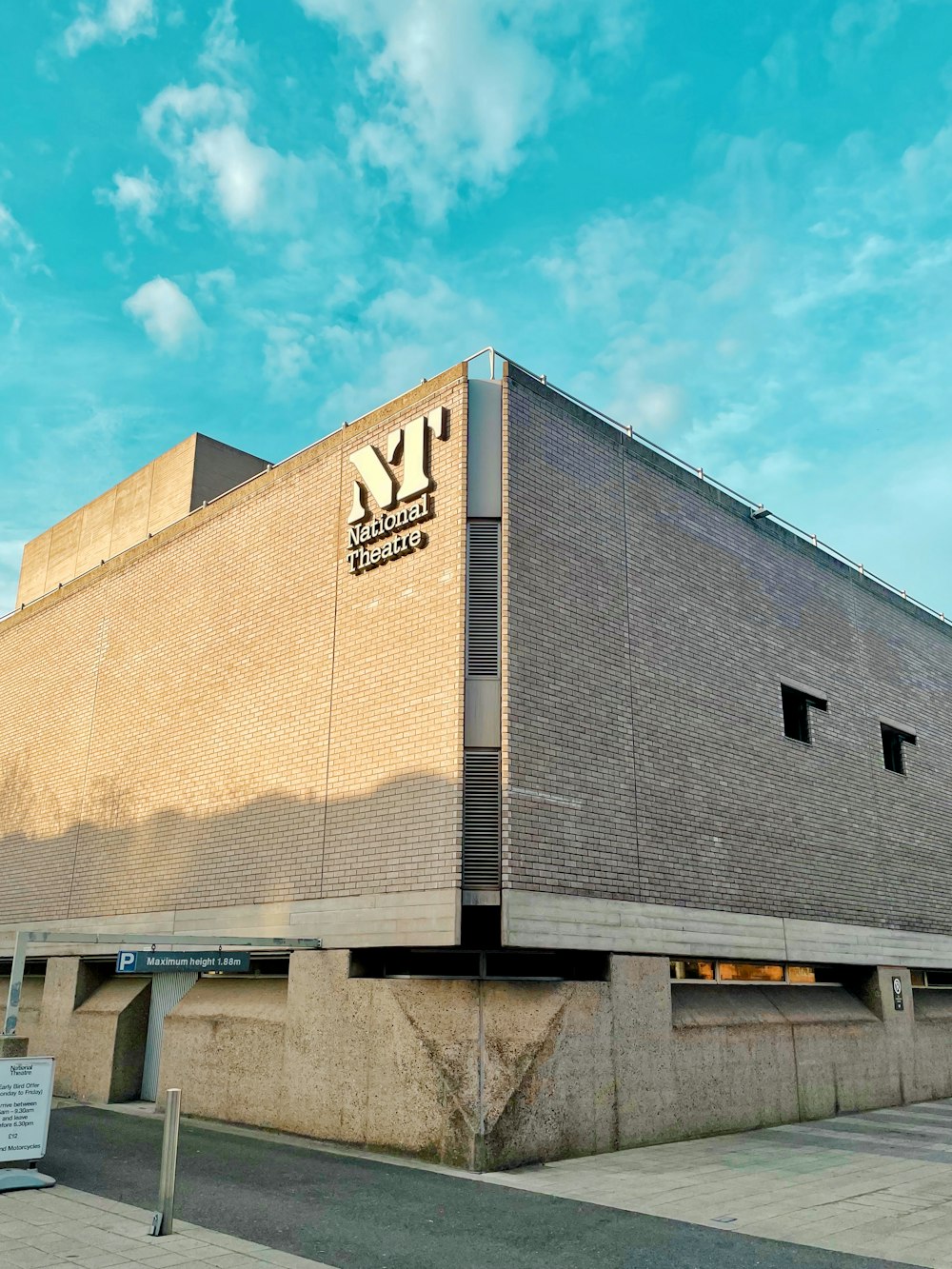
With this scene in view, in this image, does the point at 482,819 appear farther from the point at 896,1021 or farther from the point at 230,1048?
the point at 896,1021

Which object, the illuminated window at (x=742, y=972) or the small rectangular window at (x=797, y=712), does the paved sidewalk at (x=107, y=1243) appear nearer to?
the illuminated window at (x=742, y=972)

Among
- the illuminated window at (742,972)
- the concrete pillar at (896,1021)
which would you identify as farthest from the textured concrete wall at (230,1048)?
the concrete pillar at (896,1021)

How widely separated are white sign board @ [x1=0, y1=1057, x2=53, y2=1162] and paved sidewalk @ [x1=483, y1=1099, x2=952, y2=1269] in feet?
16.8

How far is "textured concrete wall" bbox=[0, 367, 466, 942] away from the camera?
582 inches

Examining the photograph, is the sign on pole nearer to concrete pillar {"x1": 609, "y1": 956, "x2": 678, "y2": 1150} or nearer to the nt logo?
concrete pillar {"x1": 609, "y1": 956, "x2": 678, "y2": 1150}

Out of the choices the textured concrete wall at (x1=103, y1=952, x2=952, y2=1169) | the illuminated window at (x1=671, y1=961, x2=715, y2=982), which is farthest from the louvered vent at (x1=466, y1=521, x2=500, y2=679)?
the illuminated window at (x1=671, y1=961, x2=715, y2=982)

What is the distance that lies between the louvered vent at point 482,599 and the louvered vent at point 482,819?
4.29 feet

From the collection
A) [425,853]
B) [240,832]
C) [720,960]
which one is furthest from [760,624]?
[240,832]

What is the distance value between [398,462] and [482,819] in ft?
21.4

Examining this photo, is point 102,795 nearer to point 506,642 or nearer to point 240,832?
point 240,832

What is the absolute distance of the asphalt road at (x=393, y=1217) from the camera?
8539 millimetres

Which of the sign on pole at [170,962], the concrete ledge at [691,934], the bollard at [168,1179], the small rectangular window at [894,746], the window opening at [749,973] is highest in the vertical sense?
the small rectangular window at [894,746]

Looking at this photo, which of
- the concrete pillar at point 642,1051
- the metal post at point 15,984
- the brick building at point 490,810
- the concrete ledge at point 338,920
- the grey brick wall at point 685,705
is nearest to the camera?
the metal post at point 15,984

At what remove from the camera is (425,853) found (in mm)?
13914
